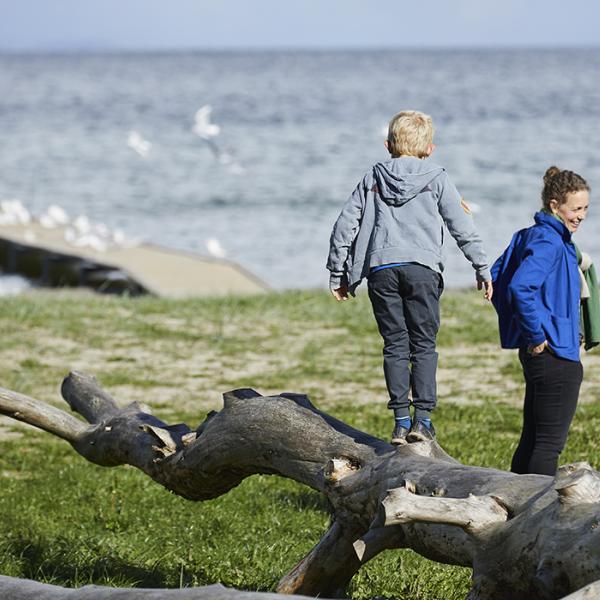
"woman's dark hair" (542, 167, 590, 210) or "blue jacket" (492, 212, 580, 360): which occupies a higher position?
"woman's dark hair" (542, 167, 590, 210)

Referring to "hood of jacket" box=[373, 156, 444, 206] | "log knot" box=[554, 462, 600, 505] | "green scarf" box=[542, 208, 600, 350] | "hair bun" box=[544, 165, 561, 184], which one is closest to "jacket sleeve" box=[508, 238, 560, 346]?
"hair bun" box=[544, 165, 561, 184]

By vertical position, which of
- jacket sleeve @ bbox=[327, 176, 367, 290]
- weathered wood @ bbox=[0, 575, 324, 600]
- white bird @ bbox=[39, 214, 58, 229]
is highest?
jacket sleeve @ bbox=[327, 176, 367, 290]

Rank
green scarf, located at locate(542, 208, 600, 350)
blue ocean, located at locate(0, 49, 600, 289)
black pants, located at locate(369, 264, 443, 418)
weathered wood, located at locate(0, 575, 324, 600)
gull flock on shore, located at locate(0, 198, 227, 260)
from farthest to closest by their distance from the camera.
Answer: blue ocean, located at locate(0, 49, 600, 289), gull flock on shore, located at locate(0, 198, 227, 260), green scarf, located at locate(542, 208, 600, 350), black pants, located at locate(369, 264, 443, 418), weathered wood, located at locate(0, 575, 324, 600)

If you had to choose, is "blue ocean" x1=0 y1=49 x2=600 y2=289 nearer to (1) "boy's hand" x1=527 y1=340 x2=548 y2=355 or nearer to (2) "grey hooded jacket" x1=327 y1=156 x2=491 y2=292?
(2) "grey hooded jacket" x1=327 y1=156 x2=491 y2=292

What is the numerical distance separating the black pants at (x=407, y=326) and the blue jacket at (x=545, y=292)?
0.40 metres

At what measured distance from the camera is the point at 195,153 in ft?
162

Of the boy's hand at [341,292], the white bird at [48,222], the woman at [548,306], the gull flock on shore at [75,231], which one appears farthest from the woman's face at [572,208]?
the white bird at [48,222]

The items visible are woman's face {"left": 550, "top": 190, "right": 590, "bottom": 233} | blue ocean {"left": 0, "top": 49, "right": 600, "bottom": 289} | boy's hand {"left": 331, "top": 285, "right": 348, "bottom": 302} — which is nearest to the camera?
boy's hand {"left": 331, "top": 285, "right": 348, "bottom": 302}

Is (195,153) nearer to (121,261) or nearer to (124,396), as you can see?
(121,261)

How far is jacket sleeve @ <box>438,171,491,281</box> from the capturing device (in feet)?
17.8

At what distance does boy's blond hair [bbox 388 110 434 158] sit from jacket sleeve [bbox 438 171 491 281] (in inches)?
6.3

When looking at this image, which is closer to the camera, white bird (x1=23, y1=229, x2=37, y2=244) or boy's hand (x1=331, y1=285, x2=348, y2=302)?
boy's hand (x1=331, y1=285, x2=348, y2=302)

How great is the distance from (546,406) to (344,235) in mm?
1321

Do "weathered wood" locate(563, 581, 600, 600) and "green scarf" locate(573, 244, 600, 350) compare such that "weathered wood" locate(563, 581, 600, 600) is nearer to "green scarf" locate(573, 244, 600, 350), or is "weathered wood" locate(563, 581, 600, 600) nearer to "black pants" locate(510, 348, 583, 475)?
"black pants" locate(510, 348, 583, 475)
